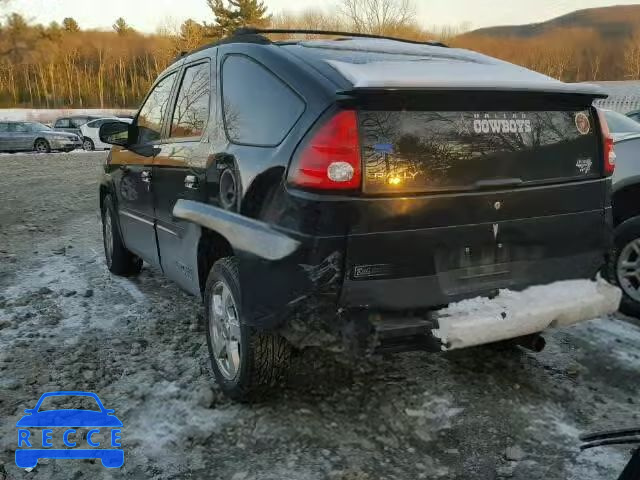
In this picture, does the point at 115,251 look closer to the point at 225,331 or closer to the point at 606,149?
the point at 225,331

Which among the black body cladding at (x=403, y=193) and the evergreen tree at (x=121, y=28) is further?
the evergreen tree at (x=121, y=28)

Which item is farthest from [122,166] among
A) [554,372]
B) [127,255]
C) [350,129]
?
[554,372]

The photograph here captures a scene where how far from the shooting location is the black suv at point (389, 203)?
2406 mm

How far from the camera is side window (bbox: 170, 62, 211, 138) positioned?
11.2ft

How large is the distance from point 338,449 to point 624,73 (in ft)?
228

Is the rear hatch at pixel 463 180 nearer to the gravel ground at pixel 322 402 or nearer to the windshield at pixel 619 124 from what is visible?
the gravel ground at pixel 322 402

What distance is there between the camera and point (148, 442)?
270 cm

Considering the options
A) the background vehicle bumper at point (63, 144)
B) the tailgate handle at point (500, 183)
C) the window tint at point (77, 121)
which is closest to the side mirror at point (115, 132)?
the tailgate handle at point (500, 183)

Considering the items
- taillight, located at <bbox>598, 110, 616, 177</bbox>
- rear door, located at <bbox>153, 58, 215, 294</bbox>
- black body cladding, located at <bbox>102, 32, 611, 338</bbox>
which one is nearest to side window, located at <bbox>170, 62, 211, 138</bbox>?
rear door, located at <bbox>153, 58, 215, 294</bbox>

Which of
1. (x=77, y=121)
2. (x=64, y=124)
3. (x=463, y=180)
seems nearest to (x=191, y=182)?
(x=463, y=180)

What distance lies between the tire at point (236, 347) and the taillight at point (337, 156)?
0.72 meters

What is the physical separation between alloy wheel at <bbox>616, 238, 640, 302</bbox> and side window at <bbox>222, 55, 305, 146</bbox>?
2.96 m

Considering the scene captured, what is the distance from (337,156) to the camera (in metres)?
2.38

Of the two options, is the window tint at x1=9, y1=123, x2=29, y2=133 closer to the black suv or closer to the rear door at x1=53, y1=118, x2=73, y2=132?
the rear door at x1=53, y1=118, x2=73, y2=132
